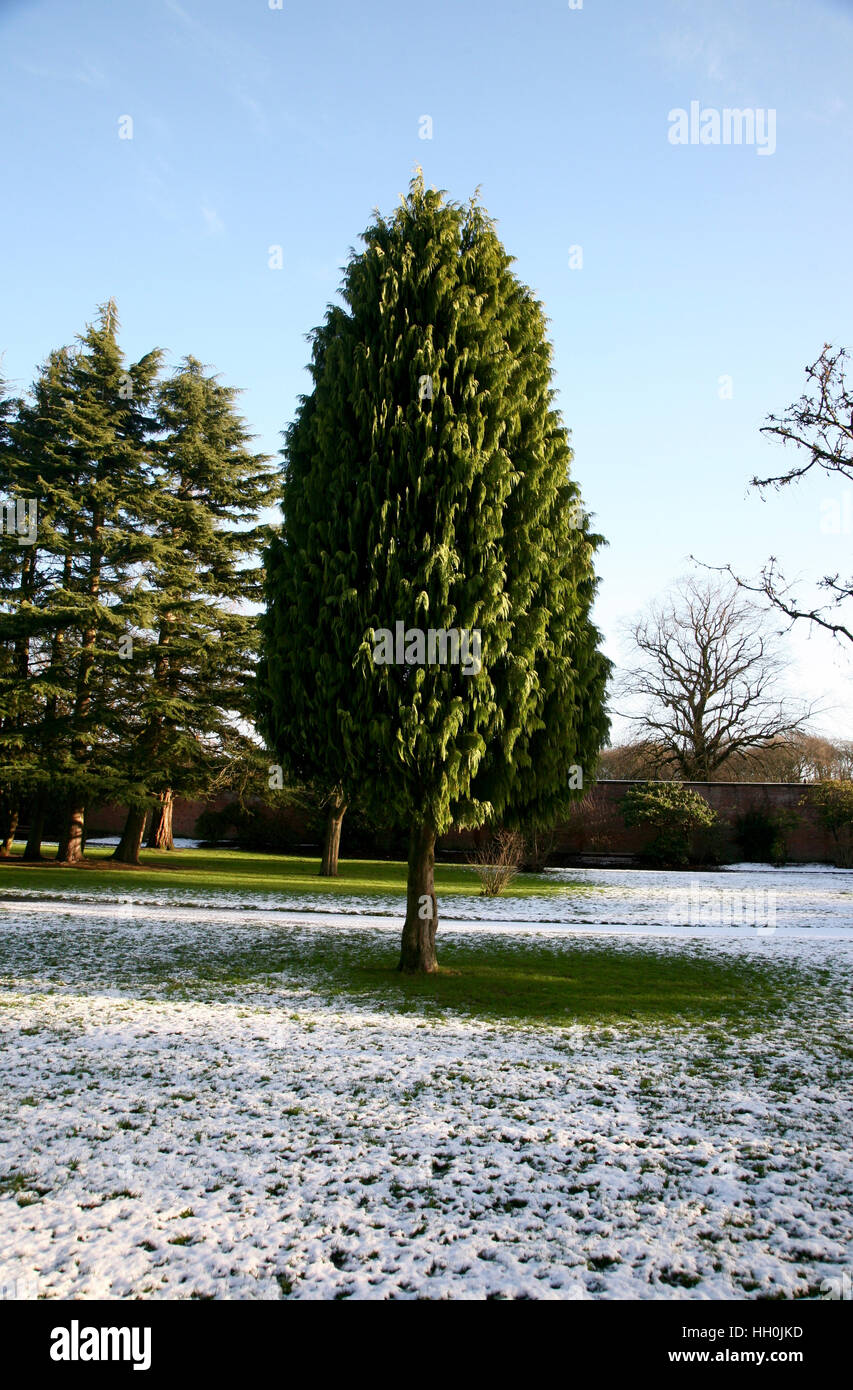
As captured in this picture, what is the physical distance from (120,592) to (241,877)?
790 cm

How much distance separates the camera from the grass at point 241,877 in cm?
1641

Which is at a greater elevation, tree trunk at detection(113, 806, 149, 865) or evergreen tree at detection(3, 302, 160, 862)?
evergreen tree at detection(3, 302, 160, 862)

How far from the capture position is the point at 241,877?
19.0m

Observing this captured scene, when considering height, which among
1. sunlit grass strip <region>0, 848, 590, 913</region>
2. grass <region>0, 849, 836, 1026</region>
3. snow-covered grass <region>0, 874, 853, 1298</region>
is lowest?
sunlit grass strip <region>0, 848, 590, 913</region>

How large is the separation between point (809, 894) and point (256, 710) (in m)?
15.5

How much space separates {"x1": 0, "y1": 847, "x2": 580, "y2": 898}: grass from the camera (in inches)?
646

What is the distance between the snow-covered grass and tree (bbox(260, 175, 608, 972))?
2.24m

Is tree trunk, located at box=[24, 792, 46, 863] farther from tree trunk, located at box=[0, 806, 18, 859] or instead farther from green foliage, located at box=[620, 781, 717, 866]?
green foliage, located at box=[620, 781, 717, 866]

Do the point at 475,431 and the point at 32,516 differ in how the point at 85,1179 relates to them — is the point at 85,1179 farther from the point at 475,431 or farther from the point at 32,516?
the point at 32,516

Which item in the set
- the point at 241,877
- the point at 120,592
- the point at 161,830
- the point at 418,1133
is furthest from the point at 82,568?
the point at 418,1133

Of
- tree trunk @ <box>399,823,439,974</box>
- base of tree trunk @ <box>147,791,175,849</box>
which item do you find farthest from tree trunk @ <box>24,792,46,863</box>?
tree trunk @ <box>399,823,439,974</box>

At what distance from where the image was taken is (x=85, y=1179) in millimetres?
3596

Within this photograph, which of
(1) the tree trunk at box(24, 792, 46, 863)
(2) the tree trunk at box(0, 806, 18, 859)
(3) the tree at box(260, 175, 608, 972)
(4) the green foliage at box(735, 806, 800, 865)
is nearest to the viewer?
(3) the tree at box(260, 175, 608, 972)

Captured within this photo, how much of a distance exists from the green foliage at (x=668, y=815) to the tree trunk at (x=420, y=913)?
1951cm
